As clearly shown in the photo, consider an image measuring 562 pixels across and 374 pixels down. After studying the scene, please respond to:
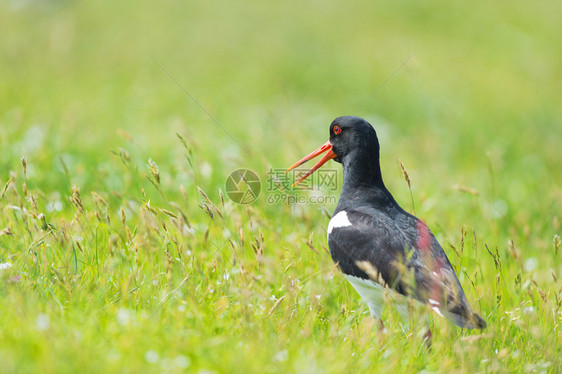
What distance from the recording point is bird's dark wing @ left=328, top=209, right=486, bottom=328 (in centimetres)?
360

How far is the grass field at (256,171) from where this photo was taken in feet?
10.4

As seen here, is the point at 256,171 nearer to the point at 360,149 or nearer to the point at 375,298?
the point at 360,149

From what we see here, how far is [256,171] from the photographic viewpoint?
630cm

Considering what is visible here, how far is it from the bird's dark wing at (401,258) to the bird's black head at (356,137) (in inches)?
23.1

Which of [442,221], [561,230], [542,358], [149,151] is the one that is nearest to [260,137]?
Answer: [149,151]

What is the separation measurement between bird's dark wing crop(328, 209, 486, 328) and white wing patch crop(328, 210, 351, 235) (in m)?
0.02

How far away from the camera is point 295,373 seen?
9.18 feet

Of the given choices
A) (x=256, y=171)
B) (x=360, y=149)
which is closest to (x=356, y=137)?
(x=360, y=149)

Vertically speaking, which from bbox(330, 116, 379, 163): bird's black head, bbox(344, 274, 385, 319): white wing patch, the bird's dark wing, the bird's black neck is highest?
bbox(330, 116, 379, 163): bird's black head

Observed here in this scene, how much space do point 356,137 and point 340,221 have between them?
81 centimetres

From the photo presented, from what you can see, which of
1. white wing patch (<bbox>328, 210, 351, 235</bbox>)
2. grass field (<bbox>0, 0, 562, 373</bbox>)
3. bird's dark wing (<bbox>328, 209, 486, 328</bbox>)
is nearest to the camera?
grass field (<bbox>0, 0, 562, 373</bbox>)

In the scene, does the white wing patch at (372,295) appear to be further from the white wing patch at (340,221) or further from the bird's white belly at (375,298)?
the white wing patch at (340,221)

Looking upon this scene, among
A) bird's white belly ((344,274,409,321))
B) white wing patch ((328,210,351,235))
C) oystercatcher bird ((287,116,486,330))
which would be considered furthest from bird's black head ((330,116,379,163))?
bird's white belly ((344,274,409,321))

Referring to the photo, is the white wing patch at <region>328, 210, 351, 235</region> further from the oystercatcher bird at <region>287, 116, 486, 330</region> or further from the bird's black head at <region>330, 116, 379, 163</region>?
the bird's black head at <region>330, 116, 379, 163</region>
